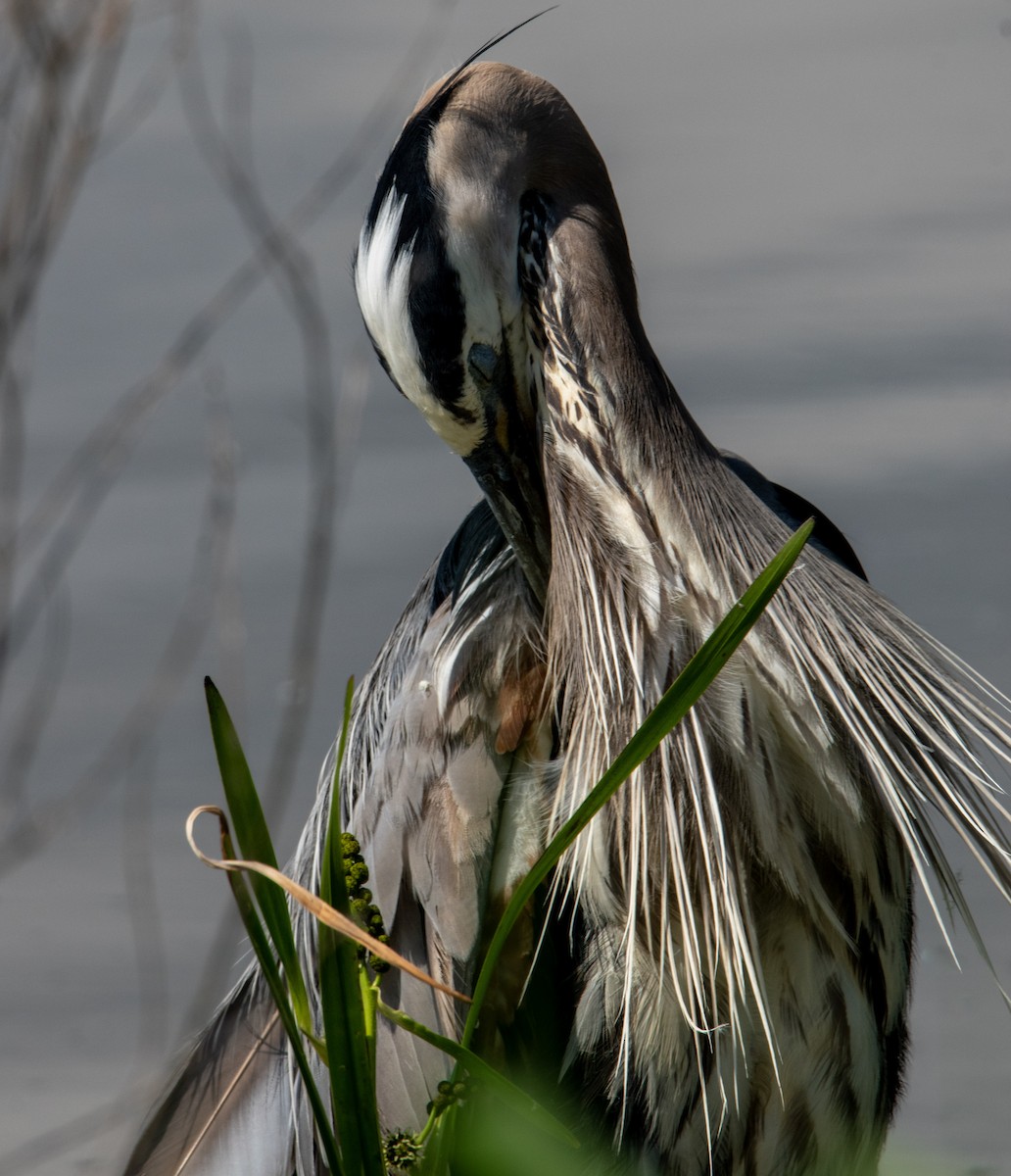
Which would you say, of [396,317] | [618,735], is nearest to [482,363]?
[396,317]

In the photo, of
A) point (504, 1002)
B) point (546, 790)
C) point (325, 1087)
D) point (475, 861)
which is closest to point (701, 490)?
point (546, 790)

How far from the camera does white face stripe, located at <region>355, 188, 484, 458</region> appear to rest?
1368 mm

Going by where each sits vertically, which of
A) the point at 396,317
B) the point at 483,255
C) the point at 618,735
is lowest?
the point at 618,735

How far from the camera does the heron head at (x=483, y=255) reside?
138 cm

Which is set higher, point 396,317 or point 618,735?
point 396,317

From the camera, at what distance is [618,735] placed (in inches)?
53.2

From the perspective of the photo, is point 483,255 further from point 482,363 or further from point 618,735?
point 618,735

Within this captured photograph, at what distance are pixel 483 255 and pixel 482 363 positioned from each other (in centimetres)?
11

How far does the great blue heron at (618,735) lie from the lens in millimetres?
1369

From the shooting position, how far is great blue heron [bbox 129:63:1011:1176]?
A: 53.9 inches

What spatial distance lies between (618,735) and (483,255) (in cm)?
49

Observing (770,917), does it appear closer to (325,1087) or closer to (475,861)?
(475,861)

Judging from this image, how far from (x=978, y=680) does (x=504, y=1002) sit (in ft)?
1.98

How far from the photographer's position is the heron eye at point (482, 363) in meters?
1.39
